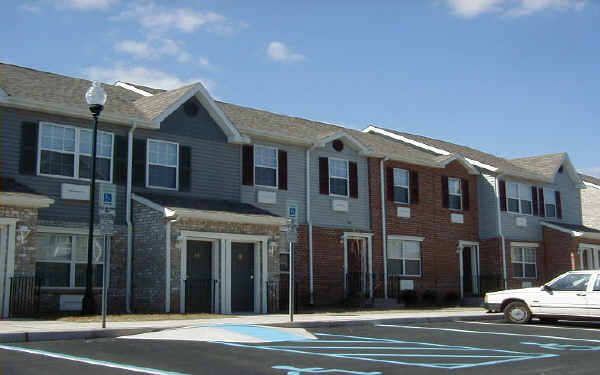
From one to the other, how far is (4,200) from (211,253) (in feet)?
20.0

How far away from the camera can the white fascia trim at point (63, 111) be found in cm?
1948

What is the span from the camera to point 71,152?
20672 millimetres

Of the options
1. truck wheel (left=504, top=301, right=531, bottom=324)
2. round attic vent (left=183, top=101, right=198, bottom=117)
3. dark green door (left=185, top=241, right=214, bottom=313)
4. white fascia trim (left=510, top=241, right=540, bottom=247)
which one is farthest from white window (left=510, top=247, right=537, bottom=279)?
round attic vent (left=183, top=101, right=198, bottom=117)

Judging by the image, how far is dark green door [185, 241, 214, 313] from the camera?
20.8 m

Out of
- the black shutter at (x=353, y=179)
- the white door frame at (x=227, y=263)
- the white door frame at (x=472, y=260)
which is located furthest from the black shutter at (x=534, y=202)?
the white door frame at (x=227, y=263)

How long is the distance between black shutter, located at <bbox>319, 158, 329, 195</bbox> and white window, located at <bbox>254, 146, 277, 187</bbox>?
81.9 inches

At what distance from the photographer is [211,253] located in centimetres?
2155

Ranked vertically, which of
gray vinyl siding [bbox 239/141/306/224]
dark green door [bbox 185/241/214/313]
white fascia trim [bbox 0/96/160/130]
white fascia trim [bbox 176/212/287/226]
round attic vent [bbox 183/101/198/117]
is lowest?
dark green door [bbox 185/241/214/313]

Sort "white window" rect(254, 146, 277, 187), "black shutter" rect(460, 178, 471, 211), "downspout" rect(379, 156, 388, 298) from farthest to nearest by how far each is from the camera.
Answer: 1. "black shutter" rect(460, 178, 471, 211)
2. "downspout" rect(379, 156, 388, 298)
3. "white window" rect(254, 146, 277, 187)

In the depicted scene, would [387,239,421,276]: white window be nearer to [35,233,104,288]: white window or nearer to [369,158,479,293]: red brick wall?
[369,158,479,293]: red brick wall

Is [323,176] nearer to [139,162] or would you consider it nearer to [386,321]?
[139,162]

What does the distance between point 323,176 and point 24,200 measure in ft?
37.5

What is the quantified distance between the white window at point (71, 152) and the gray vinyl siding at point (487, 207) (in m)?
17.5

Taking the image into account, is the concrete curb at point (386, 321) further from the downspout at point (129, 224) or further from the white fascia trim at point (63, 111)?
the white fascia trim at point (63, 111)
